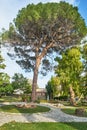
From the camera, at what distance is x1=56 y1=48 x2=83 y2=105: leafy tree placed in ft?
124

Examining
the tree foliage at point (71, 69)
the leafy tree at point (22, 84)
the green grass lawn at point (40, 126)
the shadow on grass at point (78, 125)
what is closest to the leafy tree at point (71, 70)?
the tree foliage at point (71, 69)

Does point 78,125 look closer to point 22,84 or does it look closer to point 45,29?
point 45,29

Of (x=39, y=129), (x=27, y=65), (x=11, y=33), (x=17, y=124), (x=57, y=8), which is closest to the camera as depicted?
(x=39, y=129)

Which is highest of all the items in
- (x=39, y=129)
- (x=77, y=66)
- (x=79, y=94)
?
(x=77, y=66)

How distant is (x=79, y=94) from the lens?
130 feet

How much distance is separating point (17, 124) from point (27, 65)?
26356 mm

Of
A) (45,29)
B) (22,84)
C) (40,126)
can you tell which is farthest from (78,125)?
(22,84)

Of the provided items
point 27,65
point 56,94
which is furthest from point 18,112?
point 56,94

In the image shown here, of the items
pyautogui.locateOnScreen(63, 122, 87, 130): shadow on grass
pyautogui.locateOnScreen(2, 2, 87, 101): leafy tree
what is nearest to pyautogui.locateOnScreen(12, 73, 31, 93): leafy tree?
pyautogui.locateOnScreen(2, 2, 87, 101): leafy tree

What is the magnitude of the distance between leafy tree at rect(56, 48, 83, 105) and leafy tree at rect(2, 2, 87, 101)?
1656 mm

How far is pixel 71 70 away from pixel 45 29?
21.7 feet

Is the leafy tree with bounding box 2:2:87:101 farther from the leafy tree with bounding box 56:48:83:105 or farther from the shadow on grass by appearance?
the shadow on grass

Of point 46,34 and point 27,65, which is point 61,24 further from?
point 27,65

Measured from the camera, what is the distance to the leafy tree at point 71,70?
124 feet
